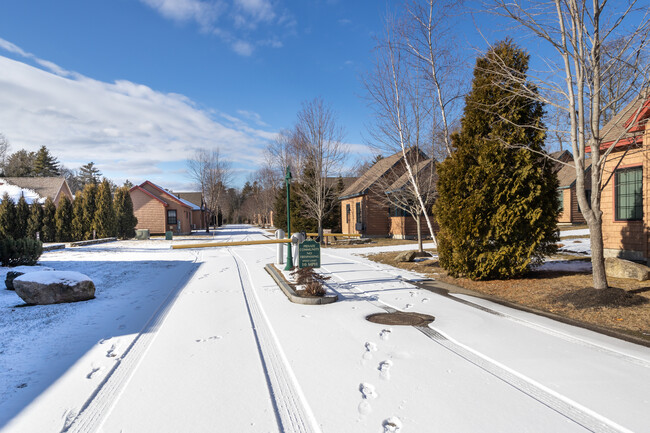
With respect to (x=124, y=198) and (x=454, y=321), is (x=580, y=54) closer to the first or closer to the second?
(x=454, y=321)

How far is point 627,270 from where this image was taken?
Result: 8.45 meters

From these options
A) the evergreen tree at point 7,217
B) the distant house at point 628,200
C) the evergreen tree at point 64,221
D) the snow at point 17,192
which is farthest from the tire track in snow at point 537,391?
the snow at point 17,192

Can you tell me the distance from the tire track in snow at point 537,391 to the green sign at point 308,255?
4387mm

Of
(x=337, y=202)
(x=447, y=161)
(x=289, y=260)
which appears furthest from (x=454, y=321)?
(x=337, y=202)

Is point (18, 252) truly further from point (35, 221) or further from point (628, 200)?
point (628, 200)

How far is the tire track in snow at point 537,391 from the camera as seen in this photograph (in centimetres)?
305

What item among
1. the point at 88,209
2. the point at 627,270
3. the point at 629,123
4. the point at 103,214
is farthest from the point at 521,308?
the point at 88,209

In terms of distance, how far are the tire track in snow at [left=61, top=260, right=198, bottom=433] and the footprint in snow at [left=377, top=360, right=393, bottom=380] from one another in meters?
2.58

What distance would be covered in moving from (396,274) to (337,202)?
2265 cm

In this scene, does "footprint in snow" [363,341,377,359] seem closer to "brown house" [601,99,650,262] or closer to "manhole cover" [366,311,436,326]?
"manhole cover" [366,311,436,326]

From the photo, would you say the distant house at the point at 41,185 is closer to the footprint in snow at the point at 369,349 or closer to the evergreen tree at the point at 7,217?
the evergreen tree at the point at 7,217

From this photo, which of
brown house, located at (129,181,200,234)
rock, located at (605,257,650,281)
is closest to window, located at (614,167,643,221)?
rock, located at (605,257,650,281)

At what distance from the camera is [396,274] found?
444 inches

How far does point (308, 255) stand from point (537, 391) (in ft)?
Result: 20.9
